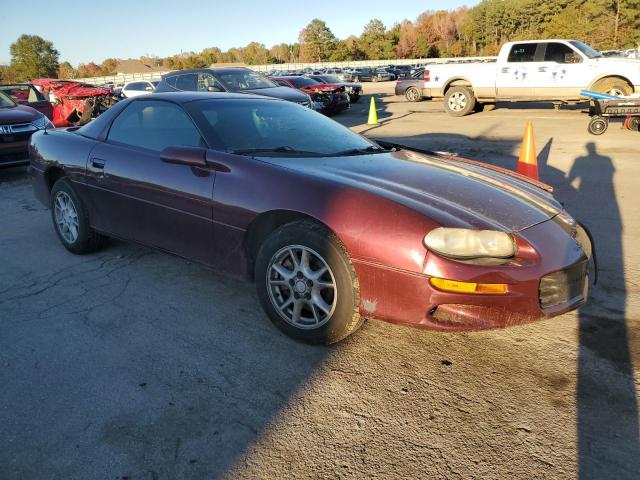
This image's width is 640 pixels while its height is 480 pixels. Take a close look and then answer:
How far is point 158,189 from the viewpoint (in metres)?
3.43

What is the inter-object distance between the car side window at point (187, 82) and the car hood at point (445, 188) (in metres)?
8.98

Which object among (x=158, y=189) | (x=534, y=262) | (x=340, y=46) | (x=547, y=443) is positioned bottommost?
(x=547, y=443)

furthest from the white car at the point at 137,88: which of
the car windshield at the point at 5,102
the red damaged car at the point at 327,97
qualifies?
the car windshield at the point at 5,102

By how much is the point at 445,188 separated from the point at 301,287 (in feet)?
3.48

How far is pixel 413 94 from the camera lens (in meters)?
21.9

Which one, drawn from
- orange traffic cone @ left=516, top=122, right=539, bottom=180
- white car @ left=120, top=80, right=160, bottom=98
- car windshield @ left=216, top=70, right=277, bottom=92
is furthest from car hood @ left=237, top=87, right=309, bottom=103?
white car @ left=120, top=80, right=160, bottom=98

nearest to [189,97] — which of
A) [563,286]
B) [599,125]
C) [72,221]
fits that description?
[72,221]

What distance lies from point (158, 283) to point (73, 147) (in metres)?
1.48

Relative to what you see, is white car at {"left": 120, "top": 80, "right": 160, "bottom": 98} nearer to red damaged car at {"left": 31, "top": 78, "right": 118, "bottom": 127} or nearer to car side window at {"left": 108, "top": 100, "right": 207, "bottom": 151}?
red damaged car at {"left": 31, "top": 78, "right": 118, "bottom": 127}

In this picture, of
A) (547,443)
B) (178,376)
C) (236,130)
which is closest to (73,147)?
(236,130)

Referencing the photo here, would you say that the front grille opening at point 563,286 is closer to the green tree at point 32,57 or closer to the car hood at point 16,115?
the car hood at point 16,115

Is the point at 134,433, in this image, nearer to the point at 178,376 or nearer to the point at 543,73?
the point at 178,376

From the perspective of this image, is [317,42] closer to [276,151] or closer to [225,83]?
[225,83]

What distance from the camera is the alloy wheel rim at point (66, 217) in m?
4.29
